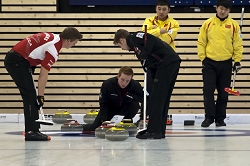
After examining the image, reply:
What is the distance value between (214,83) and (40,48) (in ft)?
10.9

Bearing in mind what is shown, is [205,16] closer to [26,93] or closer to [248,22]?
[248,22]

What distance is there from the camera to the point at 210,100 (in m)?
8.45

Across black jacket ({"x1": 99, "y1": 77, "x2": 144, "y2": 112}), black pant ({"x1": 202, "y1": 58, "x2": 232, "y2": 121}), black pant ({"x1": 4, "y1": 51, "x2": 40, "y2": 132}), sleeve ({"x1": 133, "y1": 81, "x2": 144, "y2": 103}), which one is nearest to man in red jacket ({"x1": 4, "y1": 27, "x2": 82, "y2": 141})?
black pant ({"x1": 4, "y1": 51, "x2": 40, "y2": 132})

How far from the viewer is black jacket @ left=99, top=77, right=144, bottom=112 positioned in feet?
23.5

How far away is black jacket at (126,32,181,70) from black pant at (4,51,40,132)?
1.07 m

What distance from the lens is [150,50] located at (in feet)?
20.1

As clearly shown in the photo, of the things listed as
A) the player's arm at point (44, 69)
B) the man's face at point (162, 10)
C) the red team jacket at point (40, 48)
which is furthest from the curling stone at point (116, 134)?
the man's face at point (162, 10)

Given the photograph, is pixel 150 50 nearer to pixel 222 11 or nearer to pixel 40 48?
pixel 40 48

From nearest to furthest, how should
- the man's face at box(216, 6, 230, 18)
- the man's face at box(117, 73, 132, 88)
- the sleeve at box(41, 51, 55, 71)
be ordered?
the sleeve at box(41, 51, 55, 71), the man's face at box(117, 73, 132, 88), the man's face at box(216, 6, 230, 18)

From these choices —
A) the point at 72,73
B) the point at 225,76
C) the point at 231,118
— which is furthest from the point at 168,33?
the point at 72,73

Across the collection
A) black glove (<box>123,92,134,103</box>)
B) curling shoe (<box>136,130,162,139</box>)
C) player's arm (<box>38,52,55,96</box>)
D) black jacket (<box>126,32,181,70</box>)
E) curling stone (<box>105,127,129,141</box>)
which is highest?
black jacket (<box>126,32,181,70</box>)

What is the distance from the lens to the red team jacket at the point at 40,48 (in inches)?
233

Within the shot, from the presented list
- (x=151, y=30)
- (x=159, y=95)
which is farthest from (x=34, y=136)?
(x=151, y=30)

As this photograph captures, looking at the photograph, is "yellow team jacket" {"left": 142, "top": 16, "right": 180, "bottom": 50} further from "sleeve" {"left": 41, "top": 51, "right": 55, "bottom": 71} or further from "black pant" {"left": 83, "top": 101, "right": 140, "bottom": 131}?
Answer: "sleeve" {"left": 41, "top": 51, "right": 55, "bottom": 71}
